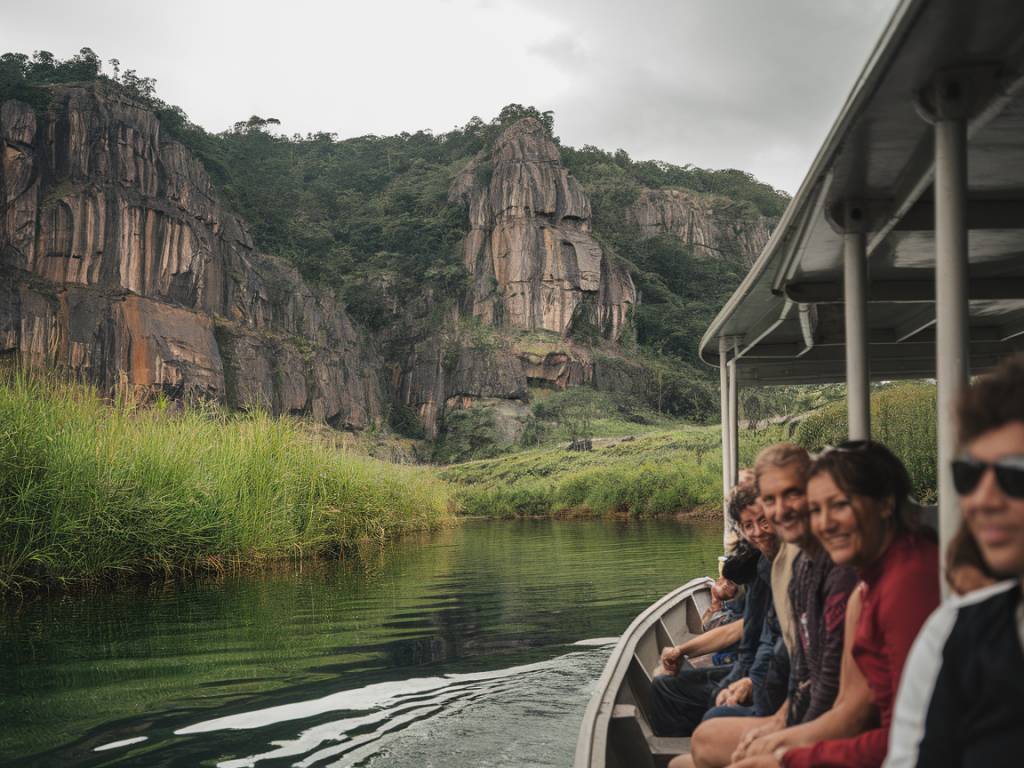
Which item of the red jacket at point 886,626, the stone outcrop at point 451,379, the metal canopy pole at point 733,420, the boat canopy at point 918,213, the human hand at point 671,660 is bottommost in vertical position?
the human hand at point 671,660

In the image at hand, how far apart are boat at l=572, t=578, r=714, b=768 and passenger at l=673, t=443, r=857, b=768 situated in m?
0.66

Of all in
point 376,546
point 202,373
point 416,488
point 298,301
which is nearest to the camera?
point 376,546

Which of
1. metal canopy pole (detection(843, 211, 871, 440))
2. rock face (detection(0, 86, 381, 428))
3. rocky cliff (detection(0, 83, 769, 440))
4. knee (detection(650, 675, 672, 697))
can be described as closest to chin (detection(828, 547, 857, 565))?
metal canopy pole (detection(843, 211, 871, 440))

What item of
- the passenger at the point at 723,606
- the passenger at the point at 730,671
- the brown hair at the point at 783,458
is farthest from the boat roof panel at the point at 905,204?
the passenger at the point at 723,606

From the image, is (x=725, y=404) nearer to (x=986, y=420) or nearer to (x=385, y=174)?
(x=986, y=420)

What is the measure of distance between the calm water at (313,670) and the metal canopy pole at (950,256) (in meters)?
3.05

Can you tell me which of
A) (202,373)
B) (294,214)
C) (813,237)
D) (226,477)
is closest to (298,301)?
(202,373)

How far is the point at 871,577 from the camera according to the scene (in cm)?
208

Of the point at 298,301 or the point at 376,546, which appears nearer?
the point at 376,546

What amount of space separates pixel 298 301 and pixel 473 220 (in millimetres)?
14906

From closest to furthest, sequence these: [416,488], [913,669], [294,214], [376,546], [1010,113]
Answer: [913,669] < [1010,113] < [376,546] < [416,488] < [294,214]

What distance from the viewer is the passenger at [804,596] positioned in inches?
93.8

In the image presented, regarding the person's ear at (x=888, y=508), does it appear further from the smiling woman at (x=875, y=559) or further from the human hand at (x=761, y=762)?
the human hand at (x=761, y=762)

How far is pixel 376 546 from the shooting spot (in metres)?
17.1
